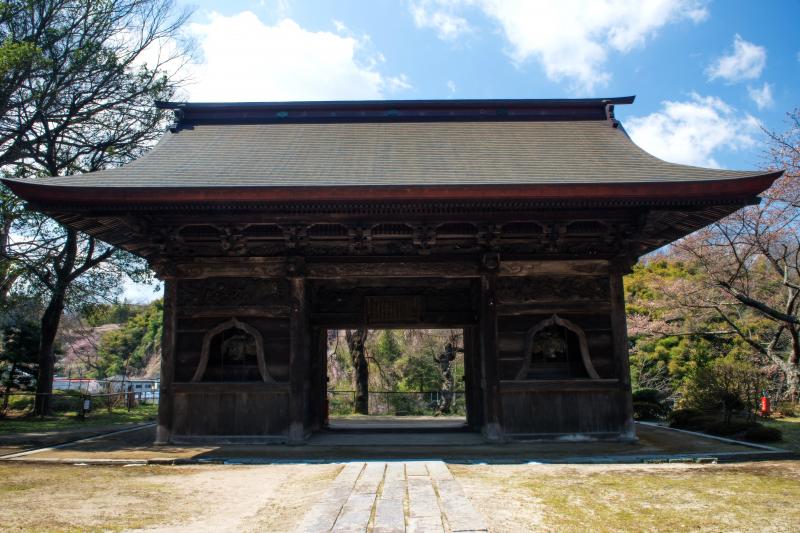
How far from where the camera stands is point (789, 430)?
9719 millimetres

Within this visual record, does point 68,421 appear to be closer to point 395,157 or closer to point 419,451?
point 419,451

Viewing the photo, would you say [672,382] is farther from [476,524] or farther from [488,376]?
[476,524]

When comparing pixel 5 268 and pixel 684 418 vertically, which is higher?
pixel 5 268

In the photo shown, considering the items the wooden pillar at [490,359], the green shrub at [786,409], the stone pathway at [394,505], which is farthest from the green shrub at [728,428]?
the stone pathway at [394,505]

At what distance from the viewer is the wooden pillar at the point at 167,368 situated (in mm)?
8430

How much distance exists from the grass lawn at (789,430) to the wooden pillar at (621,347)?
2.06 m

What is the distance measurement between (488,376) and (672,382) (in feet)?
46.4

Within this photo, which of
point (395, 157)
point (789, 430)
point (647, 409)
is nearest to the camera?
point (395, 157)

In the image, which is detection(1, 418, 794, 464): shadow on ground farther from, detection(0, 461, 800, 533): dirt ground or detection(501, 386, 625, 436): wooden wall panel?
detection(0, 461, 800, 533): dirt ground

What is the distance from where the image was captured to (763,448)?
7359 millimetres

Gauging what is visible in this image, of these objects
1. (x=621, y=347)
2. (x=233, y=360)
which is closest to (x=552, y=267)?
(x=621, y=347)

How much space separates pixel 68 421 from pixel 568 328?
42.3 feet

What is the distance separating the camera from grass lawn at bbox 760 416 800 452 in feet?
25.7

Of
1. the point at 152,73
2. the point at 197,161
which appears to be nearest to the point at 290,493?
the point at 197,161
